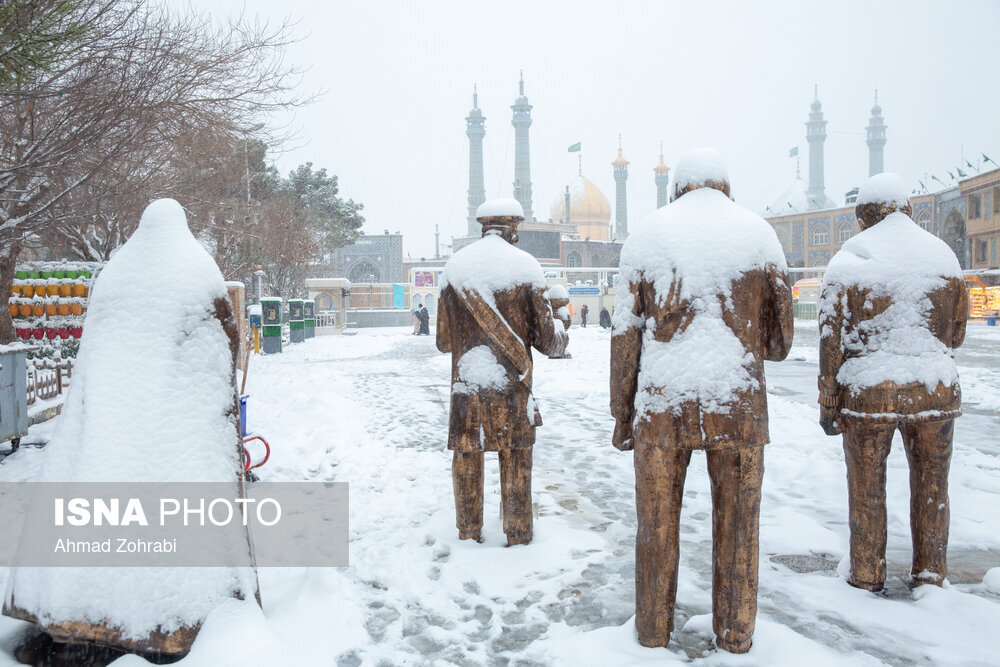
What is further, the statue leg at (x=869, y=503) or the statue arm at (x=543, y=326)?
the statue arm at (x=543, y=326)

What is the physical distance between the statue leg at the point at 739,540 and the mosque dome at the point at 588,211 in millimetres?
64862

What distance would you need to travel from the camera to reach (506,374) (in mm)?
4012

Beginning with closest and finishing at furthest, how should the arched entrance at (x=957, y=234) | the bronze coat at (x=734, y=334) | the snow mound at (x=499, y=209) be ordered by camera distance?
the bronze coat at (x=734, y=334)
the snow mound at (x=499, y=209)
the arched entrance at (x=957, y=234)

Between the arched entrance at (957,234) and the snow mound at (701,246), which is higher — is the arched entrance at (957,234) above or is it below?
above

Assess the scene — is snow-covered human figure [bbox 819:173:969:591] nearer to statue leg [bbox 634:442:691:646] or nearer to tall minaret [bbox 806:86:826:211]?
statue leg [bbox 634:442:691:646]

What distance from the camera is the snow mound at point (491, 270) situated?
4008 mm

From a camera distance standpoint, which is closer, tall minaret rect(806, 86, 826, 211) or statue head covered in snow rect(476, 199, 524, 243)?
statue head covered in snow rect(476, 199, 524, 243)

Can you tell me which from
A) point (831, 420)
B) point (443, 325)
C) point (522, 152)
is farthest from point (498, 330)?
point (522, 152)

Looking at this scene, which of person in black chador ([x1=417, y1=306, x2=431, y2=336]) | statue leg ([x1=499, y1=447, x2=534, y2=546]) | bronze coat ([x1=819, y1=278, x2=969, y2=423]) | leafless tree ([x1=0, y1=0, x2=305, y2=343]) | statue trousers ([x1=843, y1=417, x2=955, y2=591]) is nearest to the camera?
bronze coat ([x1=819, y1=278, x2=969, y2=423])

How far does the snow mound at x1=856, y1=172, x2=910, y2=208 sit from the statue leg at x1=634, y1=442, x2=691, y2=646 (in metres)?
1.76

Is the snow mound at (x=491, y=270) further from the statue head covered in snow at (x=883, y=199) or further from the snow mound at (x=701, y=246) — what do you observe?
the statue head covered in snow at (x=883, y=199)

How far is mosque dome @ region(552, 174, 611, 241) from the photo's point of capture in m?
67.1

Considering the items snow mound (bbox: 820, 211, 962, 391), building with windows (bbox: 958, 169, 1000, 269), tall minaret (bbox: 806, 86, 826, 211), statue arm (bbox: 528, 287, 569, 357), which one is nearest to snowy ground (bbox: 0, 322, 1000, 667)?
snow mound (bbox: 820, 211, 962, 391)

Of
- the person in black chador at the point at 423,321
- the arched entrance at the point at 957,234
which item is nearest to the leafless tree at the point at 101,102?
the person in black chador at the point at 423,321
